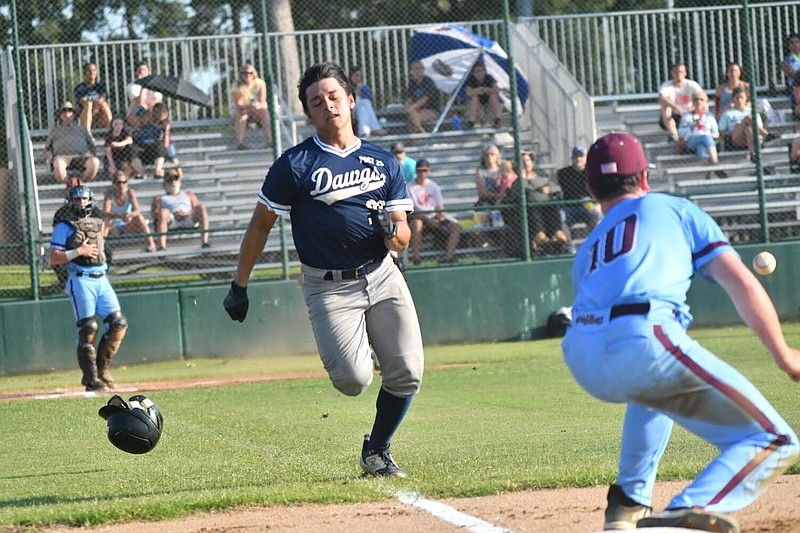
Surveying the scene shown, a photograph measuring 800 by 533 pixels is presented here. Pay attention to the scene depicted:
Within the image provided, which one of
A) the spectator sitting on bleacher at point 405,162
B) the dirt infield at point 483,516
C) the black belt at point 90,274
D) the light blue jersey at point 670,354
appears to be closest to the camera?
the light blue jersey at point 670,354

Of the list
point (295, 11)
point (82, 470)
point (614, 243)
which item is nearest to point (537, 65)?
point (295, 11)

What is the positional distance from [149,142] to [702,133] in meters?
8.34

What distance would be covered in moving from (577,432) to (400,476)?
2124 mm

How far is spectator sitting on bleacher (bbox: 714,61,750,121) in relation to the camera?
1861 cm

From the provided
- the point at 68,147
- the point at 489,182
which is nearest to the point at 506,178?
the point at 489,182

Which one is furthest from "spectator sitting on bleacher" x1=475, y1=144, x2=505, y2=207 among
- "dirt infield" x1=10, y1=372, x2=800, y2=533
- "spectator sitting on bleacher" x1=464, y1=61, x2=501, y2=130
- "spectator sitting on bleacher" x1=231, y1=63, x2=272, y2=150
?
"dirt infield" x1=10, y1=372, x2=800, y2=533

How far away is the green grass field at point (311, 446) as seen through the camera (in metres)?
6.30

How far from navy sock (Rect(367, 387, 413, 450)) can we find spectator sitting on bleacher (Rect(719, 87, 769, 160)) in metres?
12.7

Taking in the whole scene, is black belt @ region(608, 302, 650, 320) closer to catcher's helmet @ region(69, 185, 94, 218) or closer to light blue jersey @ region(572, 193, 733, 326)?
light blue jersey @ region(572, 193, 733, 326)

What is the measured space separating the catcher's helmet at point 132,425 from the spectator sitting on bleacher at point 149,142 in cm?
1063

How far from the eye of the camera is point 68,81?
1766 cm

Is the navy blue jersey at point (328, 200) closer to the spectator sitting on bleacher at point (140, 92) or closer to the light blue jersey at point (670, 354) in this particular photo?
the light blue jersey at point (670, 354)

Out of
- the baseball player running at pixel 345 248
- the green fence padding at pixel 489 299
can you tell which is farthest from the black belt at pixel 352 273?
the green fence padding at pixel 489 299

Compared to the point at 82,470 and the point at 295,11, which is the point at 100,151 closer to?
the point at 295,11
